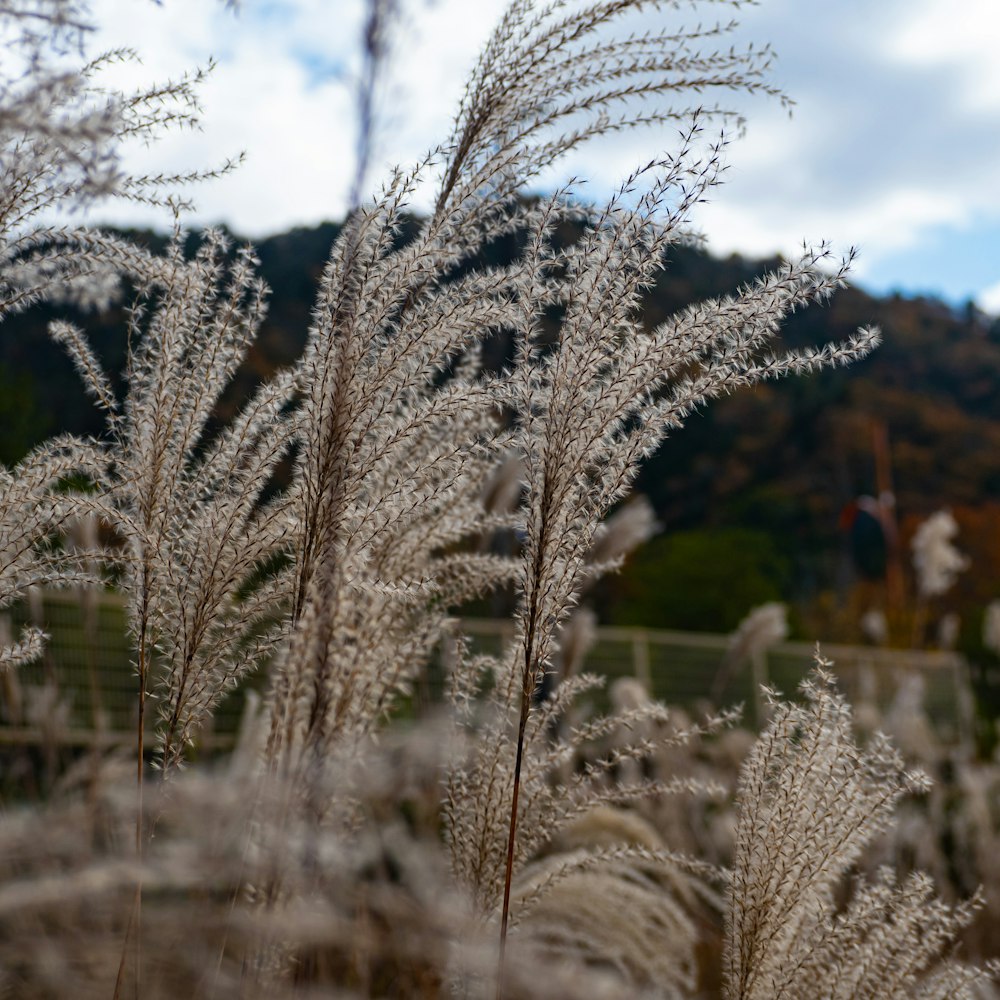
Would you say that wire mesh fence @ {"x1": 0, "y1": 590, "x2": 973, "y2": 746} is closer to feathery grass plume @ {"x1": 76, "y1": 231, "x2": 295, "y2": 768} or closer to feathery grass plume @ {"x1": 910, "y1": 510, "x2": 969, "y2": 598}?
feathery grass plume @ {"x1": 76, "y1": 231, "x2": 295, "y2": 768}

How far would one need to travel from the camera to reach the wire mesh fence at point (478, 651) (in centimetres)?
416

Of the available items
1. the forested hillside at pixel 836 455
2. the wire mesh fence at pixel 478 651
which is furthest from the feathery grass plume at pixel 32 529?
the forested hillside at pixel 836 455

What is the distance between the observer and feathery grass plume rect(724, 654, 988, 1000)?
1.61 m

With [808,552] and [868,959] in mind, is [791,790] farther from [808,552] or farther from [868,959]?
[808,552]

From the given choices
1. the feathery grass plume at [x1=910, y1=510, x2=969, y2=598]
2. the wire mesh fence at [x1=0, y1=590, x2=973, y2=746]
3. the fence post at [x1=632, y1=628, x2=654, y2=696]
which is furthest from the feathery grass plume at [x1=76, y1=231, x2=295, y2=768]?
the feathery grass plume at [x1=910, y1=510, x2=969, y2=598]

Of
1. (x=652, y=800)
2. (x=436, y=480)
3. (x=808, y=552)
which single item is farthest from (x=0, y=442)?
(x=808, y=552)

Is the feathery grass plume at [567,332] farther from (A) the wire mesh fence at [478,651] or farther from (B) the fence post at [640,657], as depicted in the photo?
(B) the fence post at [640,657]

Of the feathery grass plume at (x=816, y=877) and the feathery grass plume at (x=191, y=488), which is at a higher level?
the feathery grass plume at (x=191, y=488)

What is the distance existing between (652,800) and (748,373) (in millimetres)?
5220

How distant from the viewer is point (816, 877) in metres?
1.62

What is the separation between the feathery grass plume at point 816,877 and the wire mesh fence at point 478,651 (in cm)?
14

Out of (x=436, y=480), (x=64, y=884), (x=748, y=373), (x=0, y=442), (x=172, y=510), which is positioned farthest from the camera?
(x=0, y=442)

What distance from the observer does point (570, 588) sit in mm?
1500

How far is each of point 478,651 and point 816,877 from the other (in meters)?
6.92
